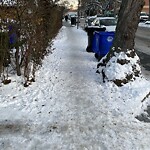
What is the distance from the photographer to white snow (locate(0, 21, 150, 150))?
4.73 metres

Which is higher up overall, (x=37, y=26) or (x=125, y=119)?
(x=37, y=26)

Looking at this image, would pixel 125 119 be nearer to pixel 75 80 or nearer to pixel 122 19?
pixel 75 80

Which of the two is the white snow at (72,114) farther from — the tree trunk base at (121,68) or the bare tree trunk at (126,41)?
the bare tree trunk at (126,41)

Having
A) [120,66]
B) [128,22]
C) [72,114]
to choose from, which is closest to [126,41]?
[128,22]

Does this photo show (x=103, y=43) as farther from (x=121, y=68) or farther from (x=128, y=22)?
(x=121, y=68)

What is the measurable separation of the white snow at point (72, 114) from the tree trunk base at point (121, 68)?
167 mm

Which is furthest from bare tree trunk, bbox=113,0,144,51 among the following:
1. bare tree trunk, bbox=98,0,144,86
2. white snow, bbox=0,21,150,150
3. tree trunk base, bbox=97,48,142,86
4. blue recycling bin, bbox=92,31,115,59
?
blue recycling bin, bbox=92,31,115,59

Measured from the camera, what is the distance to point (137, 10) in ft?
27.2

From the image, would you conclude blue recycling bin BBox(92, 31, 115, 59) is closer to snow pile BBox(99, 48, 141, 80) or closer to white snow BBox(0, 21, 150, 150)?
white snow BBox(0, 21, 150, 150)

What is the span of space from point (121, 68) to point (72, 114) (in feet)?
8.23

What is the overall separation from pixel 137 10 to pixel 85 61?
3.65 m

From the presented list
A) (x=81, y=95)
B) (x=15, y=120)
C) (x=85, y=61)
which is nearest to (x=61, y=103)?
(x=81, y=95)

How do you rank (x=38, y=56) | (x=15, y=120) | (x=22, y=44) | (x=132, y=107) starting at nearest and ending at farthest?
(x=15, y=120)
(x=132, y=107)
(x=22, y=44)
(x=38, y=56)

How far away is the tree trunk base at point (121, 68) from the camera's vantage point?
305 inches
